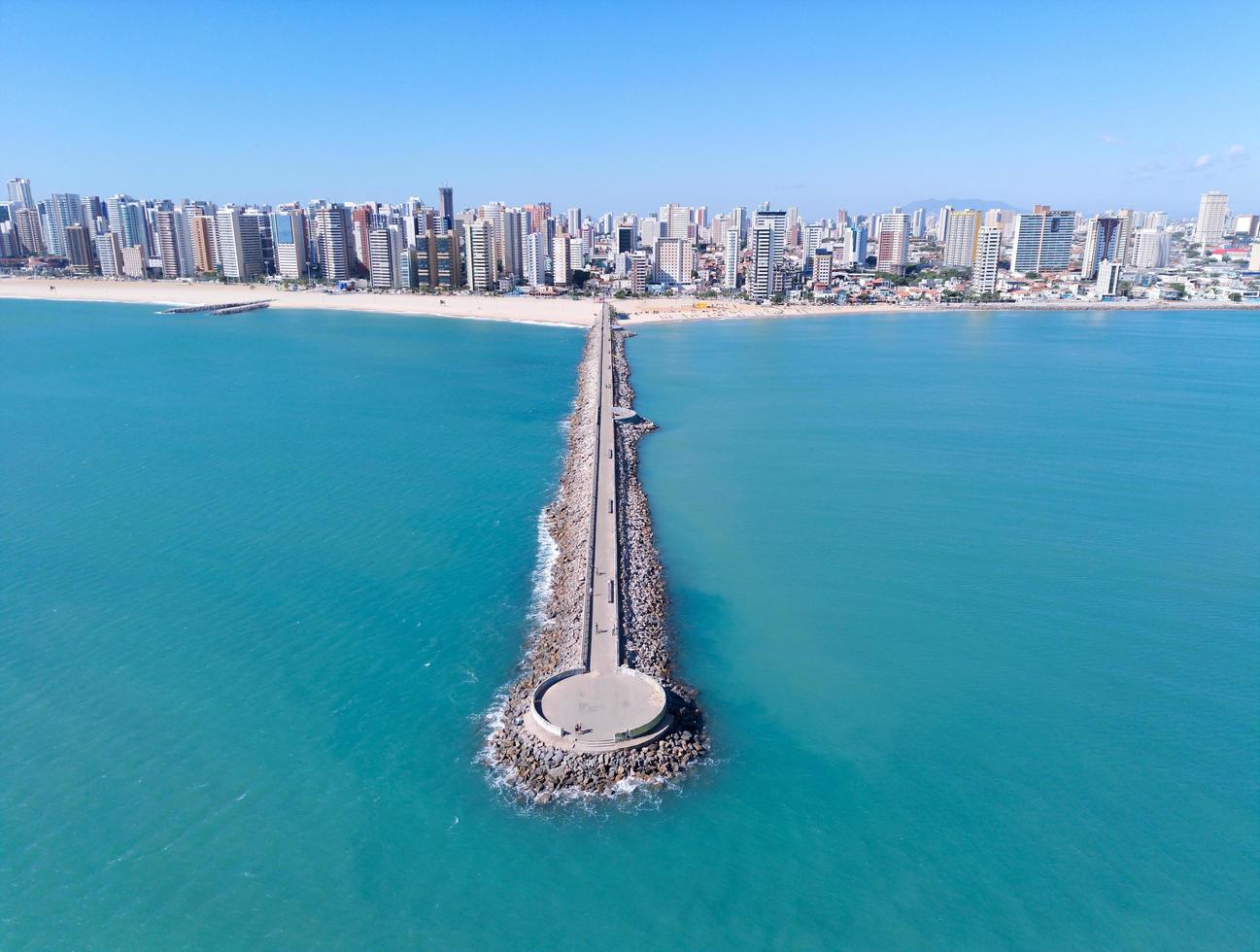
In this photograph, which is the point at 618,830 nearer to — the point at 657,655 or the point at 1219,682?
the point at 657,655

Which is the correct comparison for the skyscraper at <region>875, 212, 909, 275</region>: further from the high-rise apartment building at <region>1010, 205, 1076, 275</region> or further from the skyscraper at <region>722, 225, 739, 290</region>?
the skyscraper at <region>722, 225, 739, 290</region>

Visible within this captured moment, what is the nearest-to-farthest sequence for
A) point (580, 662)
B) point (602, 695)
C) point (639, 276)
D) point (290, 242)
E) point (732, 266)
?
point (602, 695), point (580, 662), point (639, 276), point (290, 242), point (732, 266)

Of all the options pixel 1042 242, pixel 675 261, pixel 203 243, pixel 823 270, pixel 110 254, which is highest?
pixel 1042 242

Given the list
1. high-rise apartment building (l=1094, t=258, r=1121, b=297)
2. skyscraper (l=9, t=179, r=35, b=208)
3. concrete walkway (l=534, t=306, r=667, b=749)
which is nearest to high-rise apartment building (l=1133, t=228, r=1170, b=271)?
high-rise apartment building (l=1094, t=258, r=1121, b=297)

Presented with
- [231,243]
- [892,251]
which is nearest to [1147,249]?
[892,251]

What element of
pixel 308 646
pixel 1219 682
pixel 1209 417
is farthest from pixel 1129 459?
pixel 308 646

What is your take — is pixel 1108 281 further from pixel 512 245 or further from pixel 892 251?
pixel 512 245
